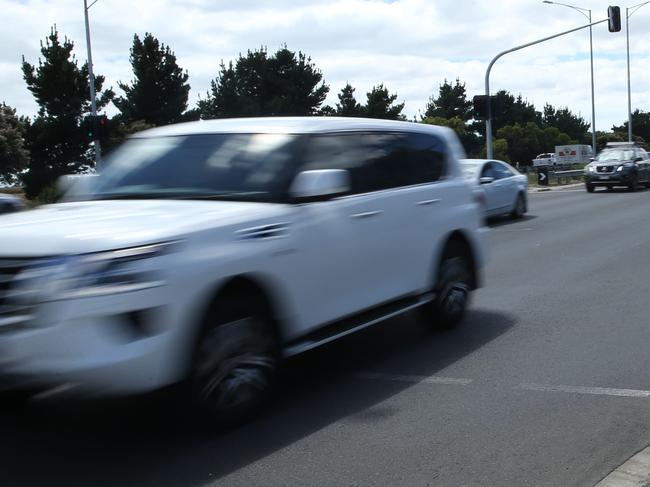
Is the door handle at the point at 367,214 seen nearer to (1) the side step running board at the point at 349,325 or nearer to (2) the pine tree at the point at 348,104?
(1) the side step running board at the point at 349,325

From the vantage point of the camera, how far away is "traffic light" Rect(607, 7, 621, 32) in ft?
97.1

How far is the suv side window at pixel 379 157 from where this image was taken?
235 inches

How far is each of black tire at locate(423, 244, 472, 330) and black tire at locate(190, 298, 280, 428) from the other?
2508 mm

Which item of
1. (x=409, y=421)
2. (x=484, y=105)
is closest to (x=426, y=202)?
(x=409, y=421)

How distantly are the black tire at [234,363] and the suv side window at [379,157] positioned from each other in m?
1.20

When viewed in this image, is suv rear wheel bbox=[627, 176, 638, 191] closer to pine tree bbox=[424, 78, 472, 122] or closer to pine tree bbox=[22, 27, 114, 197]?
pine tree bbox=[22, 27, 114, 197]

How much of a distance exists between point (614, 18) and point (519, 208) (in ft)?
43.9

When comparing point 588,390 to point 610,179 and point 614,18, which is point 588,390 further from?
point 614,18

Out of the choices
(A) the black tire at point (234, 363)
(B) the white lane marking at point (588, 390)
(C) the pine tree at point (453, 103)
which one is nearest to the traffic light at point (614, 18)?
(B) the white lane marking at point (588, 390)

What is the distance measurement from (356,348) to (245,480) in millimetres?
2925

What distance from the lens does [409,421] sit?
516 cm

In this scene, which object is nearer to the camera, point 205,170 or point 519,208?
point 205,170

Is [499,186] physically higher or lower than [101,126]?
lower

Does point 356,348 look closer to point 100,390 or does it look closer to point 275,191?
point 275,191
